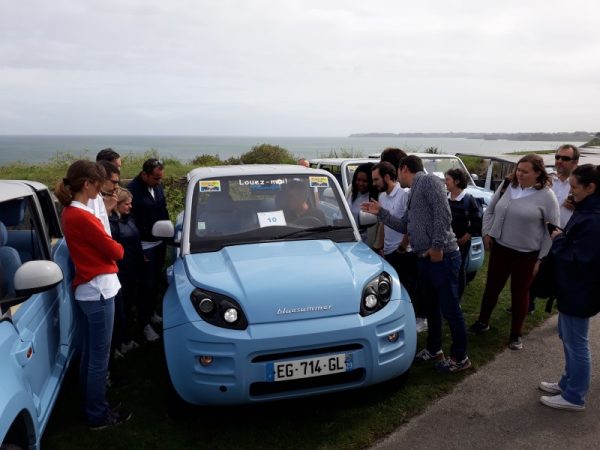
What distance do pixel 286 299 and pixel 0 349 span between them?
1.64 m

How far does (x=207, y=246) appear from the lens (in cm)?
404

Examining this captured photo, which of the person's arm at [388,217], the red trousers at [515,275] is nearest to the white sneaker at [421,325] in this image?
the red trousers at [515,275]

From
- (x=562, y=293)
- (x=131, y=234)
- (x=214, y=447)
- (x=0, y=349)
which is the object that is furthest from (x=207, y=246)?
(x=562, y=293)

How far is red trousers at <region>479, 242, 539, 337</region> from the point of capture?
4574 mm

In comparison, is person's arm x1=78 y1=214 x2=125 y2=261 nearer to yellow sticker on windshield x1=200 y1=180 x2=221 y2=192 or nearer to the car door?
the car door

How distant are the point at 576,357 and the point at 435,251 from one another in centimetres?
128

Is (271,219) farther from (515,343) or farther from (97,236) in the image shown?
(515,343)

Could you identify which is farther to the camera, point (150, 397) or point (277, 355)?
point (150, 397)

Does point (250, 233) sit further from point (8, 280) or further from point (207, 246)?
point (8, 280)

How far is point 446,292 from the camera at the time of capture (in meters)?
4.00

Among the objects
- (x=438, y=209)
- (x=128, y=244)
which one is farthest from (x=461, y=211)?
(x=128, y=244)

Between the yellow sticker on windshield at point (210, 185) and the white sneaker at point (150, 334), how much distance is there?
1750 millimetres

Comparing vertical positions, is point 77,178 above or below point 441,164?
above

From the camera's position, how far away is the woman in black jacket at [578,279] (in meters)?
3.31
